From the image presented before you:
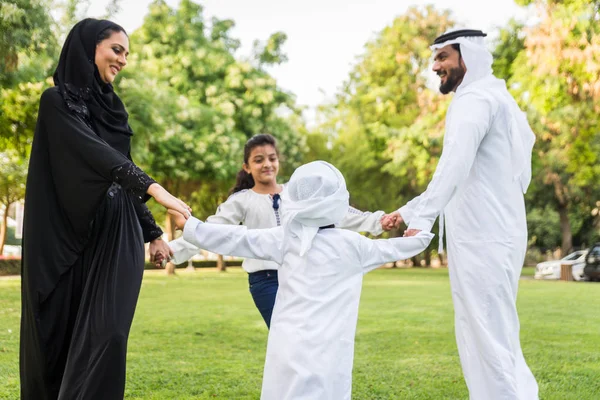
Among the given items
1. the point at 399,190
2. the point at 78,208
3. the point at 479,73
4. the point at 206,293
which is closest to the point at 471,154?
the point at 479,73

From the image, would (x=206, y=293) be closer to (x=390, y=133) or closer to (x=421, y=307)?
(x=421, y=307)

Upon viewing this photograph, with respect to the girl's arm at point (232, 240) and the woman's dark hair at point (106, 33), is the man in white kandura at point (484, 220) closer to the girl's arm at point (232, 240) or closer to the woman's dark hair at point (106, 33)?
the girl's arm at point (232, 240)

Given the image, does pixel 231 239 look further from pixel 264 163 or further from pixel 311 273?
pixel 264 163

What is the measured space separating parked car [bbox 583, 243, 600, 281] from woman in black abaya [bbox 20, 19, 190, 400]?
29642 mm

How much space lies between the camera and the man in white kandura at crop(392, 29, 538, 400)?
4173 mm

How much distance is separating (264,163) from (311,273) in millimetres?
1591

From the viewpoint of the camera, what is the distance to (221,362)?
8023 millimetres

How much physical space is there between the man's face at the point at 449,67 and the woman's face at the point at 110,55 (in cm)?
193

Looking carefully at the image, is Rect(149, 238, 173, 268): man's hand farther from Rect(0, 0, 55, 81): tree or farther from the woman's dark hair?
Rect(0, 0, 55, 81): tree

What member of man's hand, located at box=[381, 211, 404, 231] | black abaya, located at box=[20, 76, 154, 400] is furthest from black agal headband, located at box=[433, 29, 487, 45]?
black abaya, located at box=[20, 76, 154, 400]

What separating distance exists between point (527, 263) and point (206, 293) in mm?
46040

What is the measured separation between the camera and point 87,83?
383 centimetres

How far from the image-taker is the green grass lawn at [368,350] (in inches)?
256

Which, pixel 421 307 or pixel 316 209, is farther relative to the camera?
pixel 421 307
